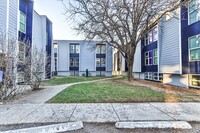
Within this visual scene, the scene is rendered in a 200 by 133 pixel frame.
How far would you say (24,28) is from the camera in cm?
1638

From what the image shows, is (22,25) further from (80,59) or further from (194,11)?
(80,59)

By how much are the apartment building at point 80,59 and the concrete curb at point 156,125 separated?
28141mm

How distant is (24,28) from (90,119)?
46.2ft

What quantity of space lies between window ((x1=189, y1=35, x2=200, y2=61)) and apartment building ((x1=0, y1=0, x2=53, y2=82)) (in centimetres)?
1245

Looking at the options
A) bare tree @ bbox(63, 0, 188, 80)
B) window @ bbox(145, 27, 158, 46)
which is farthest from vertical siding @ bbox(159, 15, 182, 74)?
window @ bbox(145, 27, 158, 46)

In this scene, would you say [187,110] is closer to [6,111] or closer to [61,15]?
[6,111]

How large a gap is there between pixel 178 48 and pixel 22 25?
47.1 ft

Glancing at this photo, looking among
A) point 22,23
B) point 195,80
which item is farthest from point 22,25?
point 195,80

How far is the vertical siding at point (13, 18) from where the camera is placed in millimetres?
12852

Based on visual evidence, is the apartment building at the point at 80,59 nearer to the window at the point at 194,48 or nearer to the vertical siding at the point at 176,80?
the vertical siding at the point at 176,80

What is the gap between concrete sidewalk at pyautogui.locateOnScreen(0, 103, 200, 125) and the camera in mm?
5469

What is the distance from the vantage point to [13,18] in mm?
13367

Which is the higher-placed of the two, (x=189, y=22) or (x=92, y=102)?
(x=189, y=22)

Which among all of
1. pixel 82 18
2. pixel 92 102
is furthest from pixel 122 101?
pixel 82 18
